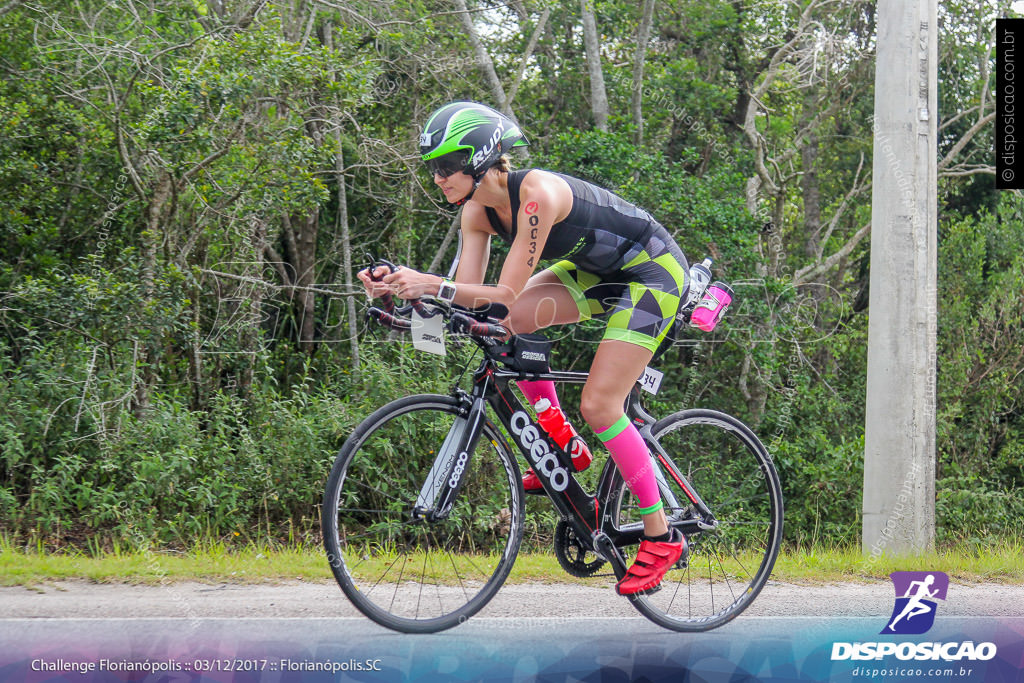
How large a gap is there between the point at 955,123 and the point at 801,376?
5651mm

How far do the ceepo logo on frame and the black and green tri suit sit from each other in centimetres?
156

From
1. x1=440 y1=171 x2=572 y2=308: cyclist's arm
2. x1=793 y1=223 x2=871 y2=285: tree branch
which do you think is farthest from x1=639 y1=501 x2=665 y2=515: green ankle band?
x1=793 y1=223 x2=871 y2=285: tree branch

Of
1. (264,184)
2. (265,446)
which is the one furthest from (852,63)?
(265,446)

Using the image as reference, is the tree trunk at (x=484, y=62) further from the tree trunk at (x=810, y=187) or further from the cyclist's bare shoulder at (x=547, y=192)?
the cyclist's bare shoulder at (x=547, y=192)

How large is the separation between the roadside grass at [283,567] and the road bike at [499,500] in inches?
25.6

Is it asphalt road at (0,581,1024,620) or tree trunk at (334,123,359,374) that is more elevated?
tree trunk at (334,123,359,374)

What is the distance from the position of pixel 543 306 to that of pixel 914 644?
7.19 ft

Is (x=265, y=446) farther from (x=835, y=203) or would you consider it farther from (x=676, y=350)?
(x=835, y=203)

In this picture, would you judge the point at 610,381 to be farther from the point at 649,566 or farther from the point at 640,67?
the point at 640,67

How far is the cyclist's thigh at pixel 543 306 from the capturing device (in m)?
4.06

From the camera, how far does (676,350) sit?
11383 mm

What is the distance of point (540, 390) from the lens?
12.8 ft

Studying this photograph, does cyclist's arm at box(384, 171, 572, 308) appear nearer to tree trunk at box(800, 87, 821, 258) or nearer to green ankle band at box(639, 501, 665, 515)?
green ankle band at box(639, 501, 665, 515)

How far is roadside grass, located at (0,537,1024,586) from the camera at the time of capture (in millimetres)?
4395
